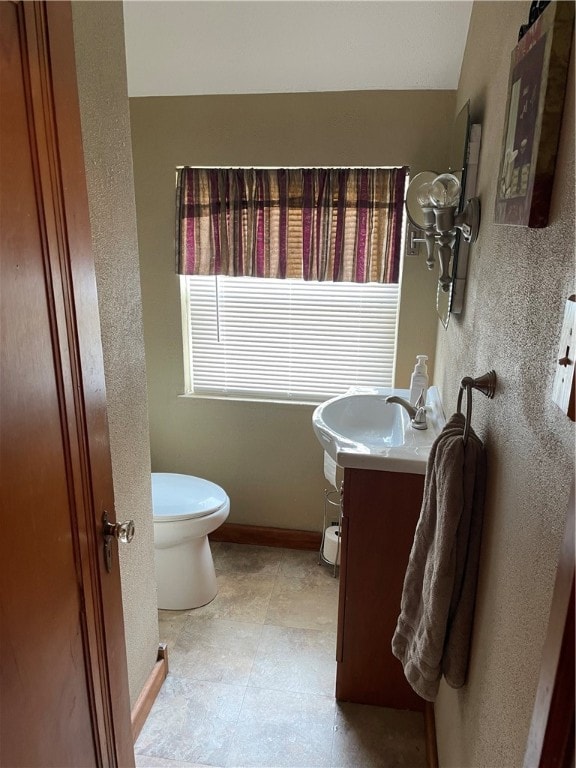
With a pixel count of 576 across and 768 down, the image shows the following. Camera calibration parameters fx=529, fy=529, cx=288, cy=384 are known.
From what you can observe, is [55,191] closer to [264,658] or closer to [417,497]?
[417,497]

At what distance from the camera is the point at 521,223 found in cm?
80

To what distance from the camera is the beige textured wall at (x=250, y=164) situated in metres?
2.22

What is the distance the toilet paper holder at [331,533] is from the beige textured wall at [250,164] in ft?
0.17

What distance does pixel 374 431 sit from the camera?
2.20m

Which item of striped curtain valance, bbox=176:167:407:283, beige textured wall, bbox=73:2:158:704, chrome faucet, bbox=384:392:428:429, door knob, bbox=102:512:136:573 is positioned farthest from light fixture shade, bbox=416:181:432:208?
door knob, bbox=102:512:136:573

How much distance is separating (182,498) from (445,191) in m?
1.54

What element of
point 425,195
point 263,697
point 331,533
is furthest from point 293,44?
point 263,697

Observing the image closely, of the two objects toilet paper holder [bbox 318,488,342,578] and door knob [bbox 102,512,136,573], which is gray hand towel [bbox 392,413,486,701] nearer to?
door knob [bbox 102,512,136,573]

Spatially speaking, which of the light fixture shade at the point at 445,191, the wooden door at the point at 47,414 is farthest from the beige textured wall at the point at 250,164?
the wooden door at the point at 47,414

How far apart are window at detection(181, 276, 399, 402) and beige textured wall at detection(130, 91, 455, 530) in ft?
0.29

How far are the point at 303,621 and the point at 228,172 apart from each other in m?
1.99

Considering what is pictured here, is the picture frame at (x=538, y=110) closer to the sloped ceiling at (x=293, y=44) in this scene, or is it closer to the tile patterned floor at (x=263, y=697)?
the sloped ceiling at (x=293, y=44)

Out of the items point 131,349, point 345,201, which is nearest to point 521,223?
point 131,349

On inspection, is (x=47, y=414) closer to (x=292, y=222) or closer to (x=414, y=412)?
(x=414, y=412)
